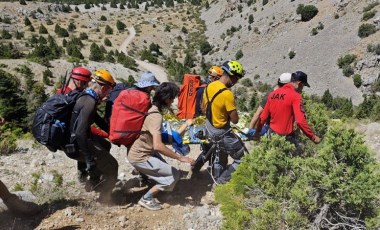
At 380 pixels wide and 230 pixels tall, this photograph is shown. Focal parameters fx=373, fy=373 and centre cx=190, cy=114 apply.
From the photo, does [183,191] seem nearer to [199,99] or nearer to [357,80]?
[199,99]

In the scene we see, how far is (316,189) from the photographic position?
3334 mm

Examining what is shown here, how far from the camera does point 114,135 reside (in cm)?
485

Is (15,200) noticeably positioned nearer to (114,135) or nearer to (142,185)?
(114,135)

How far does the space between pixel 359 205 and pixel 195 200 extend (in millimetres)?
2881

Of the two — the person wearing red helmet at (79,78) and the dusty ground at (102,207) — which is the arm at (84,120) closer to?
the person wearing red helmet at (79,78)

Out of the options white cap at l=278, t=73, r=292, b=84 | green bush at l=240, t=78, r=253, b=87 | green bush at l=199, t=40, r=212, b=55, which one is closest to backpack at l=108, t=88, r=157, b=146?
white cap at l=278, t=73, r=292, b=84

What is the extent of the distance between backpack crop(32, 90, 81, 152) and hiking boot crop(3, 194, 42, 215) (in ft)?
2.45

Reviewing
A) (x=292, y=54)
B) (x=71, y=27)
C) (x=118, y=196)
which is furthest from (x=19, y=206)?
(x=71, y=27)

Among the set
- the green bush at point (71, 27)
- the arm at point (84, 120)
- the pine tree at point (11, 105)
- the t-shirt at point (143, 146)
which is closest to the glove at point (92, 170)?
the arm at point (84, 120)

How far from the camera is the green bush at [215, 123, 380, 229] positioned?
3145 millimetres

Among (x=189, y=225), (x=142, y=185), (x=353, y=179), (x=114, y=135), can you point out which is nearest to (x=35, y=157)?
(x=142, y=185)

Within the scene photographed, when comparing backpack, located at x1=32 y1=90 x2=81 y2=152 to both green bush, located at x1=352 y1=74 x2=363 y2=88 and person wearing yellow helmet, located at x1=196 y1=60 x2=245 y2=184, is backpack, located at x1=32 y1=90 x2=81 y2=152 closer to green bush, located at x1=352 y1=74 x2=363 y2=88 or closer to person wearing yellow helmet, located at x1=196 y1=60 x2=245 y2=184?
person wearing yellow helmet, located at x1=196 y1=60 x2=245 y2=184

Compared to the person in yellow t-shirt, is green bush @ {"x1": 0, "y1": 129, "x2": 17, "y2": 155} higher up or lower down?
lower down

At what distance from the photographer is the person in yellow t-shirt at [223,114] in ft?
15.9
